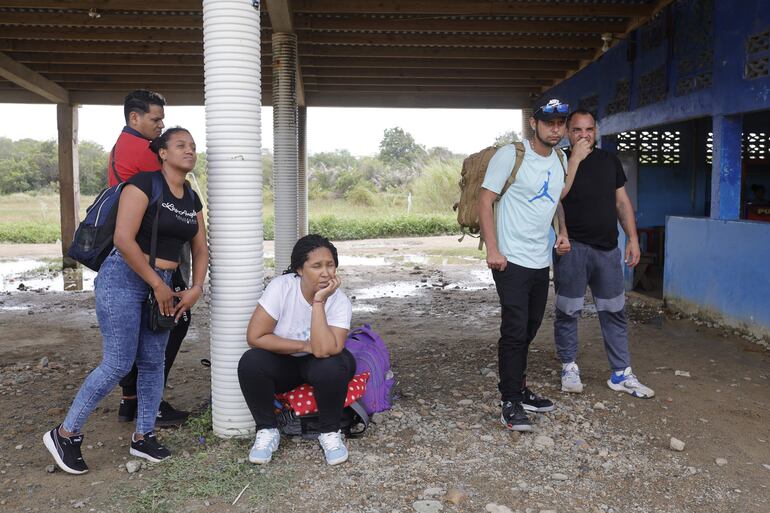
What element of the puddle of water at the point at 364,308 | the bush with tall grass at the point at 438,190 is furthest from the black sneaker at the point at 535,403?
the bush with tall grass at the point at 438,190

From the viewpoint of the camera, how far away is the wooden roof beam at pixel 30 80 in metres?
10.2

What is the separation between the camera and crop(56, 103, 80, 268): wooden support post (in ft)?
43.0

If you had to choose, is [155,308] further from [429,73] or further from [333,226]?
[333,226]

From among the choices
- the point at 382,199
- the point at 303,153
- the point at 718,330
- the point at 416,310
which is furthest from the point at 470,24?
the point at 382,199

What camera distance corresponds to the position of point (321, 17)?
8.52m

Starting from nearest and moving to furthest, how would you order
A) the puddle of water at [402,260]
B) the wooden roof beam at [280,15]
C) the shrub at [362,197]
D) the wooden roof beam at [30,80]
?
the wooden roof beam at [280,15]
the wooden roof beam at [30,80]
the puddle of water at [402,260]
the shrub at [362,197]

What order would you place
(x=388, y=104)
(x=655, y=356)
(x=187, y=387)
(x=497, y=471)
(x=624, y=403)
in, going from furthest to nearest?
(x=388, y=104) → (x=655, y=356) → (x=187, y=387) → (x=624, y=403) → (x=497, y=471)

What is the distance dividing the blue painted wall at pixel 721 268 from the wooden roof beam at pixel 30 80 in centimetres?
990

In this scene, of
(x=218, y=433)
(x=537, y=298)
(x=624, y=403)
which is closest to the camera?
(x=218, y=433)

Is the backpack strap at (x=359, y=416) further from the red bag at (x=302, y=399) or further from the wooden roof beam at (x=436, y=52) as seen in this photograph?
the wooden roof beam at (x=436, y=52)

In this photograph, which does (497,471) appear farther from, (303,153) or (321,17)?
(303,153)

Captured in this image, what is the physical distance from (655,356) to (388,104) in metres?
9.21

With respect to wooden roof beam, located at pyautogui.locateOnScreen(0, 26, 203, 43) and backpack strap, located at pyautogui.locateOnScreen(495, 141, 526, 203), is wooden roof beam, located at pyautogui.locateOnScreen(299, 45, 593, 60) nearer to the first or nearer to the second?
wooden roof beam, located at pyautogui.locateOnScreen(0, 26, 203, 43)

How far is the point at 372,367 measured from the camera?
3.85m
